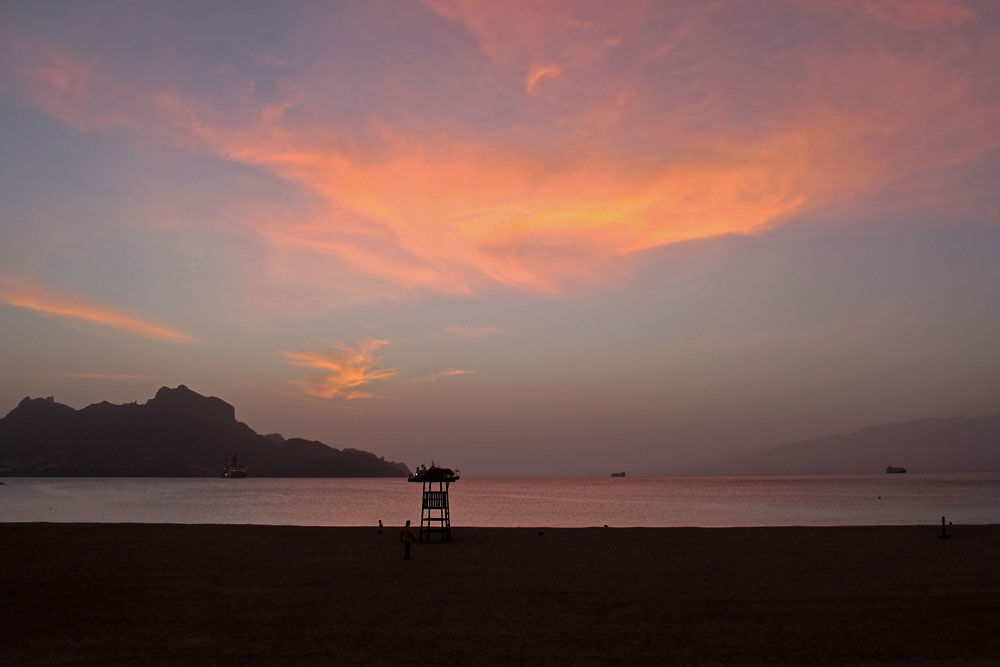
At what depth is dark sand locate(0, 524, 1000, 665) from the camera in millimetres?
13695

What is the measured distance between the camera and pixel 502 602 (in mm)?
18531

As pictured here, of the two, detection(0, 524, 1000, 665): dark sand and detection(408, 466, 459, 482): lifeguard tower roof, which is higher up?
detection(408, 466, 459, 482): lifeguard tower roof

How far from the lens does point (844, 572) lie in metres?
23.5

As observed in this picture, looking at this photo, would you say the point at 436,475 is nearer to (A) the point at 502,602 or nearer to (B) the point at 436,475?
(B) the point at 436,475

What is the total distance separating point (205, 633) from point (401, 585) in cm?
688

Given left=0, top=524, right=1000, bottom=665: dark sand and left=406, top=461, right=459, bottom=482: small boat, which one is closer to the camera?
left=0, top=524, right=1000, bottom=665: dark sand

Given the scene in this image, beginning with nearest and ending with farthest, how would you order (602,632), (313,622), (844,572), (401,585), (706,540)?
(602,632), (313,622), (401,585), (844,572), (706,540)

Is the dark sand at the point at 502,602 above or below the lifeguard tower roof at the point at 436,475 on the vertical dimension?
below

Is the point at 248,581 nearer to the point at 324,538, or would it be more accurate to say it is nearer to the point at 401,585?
the point at 401,585

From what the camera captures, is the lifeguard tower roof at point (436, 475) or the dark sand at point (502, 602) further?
the lifeguard tower roof at point (436, 475)

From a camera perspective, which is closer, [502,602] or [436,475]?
[502,602]

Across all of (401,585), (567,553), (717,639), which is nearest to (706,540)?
(567,553)

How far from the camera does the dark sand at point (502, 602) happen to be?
1370 centimetres

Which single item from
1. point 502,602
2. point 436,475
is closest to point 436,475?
point 436,475
